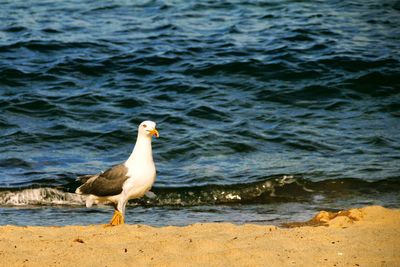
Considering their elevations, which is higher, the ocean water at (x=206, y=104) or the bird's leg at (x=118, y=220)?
the bird's leg at (x=118, y=220)

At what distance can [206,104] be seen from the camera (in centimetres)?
1303

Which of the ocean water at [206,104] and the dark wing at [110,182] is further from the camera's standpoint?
the ocean water at [206,104]

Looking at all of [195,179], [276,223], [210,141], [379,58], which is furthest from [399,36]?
[276,223]

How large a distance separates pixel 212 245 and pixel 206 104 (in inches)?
277

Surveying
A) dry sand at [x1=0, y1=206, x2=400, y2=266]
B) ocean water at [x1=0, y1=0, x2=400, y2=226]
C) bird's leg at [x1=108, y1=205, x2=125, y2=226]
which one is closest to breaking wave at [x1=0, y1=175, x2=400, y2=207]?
ocean water at [x1=0, y1=0, x2=400, y2=226]

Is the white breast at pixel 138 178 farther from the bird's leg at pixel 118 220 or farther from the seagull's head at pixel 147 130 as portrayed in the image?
the seagull's head at pixel 147 130

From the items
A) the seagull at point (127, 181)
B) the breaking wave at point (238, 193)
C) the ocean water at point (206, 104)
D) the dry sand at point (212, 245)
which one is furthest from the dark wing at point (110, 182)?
the breaking wave at point (238, 193)

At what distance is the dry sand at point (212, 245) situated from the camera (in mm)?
5707

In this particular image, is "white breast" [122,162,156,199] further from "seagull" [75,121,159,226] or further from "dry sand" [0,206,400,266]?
"dry sand" [0,206,400,266]

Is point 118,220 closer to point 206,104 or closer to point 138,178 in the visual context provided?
point 138,178

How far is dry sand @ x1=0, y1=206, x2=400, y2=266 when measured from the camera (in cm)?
571

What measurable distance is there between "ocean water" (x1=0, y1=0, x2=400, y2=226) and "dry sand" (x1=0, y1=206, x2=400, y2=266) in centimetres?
155

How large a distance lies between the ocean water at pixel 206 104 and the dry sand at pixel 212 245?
1.55m

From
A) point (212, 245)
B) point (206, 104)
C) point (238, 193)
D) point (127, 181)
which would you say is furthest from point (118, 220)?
point (206, 104)
